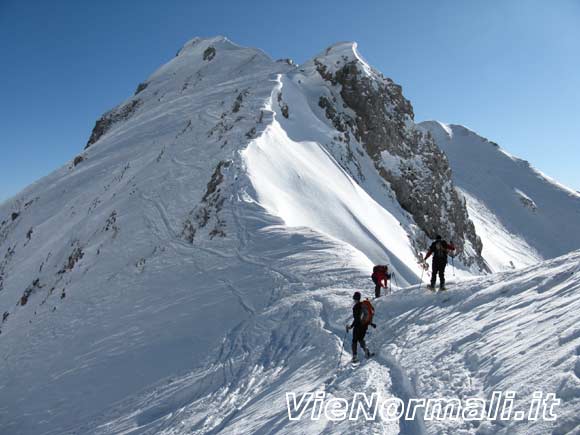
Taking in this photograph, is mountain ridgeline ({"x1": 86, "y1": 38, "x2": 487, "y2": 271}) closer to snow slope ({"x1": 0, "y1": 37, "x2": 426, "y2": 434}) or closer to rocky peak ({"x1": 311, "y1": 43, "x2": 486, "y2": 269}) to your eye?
rocky peak ({"x1": 311, "y1": 43, "x2": 486, "y2": 269})

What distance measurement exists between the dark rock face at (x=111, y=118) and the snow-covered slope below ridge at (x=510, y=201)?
5238 cm

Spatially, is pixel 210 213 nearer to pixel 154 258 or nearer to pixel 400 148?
pixel 154 258

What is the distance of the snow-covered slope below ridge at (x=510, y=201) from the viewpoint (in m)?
70.4

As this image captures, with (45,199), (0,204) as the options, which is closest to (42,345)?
(45,199)

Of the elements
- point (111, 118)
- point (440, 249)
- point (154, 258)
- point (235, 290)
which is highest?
point (111, 118)

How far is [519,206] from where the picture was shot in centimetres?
8188

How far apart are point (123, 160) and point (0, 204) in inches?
875

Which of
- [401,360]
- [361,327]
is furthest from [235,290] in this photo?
[401,360]

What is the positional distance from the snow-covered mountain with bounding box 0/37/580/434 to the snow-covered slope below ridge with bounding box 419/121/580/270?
3425 cm

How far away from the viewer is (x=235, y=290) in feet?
51.0

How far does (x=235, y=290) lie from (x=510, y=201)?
266 feet

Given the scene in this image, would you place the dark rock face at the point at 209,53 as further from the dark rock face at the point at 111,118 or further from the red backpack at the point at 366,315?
the red backpack at the point at 366,315

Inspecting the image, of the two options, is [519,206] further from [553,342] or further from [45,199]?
[553,342]

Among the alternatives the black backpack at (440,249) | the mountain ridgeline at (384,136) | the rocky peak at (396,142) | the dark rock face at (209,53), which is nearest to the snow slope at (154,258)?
the black backpack at (440,249)
